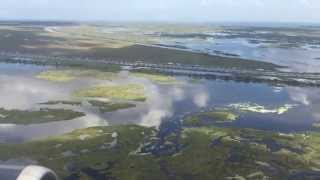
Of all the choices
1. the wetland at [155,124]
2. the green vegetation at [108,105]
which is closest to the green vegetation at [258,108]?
the wetland at [155,124]

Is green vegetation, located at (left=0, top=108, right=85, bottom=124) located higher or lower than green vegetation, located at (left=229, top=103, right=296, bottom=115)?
higher

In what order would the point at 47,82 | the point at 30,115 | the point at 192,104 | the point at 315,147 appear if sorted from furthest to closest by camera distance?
the point at 47,82 < the point at 192,104 < the point at 30,115 < the point at 315,147

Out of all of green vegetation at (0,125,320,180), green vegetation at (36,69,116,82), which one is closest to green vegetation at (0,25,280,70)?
green vegetation at (36,69,116,82)

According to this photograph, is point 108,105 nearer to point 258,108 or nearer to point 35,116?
point 35,116

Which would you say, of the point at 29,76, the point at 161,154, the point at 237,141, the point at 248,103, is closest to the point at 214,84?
the point at 248,103

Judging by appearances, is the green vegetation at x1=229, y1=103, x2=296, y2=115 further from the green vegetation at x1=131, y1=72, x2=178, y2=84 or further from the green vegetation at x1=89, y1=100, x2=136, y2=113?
the green vegetation at x1=131, y1=72, x2=178, y2=84

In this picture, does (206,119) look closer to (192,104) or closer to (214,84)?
(192,104)

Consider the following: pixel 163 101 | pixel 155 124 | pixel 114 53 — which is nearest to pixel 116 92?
pixel 163 101
